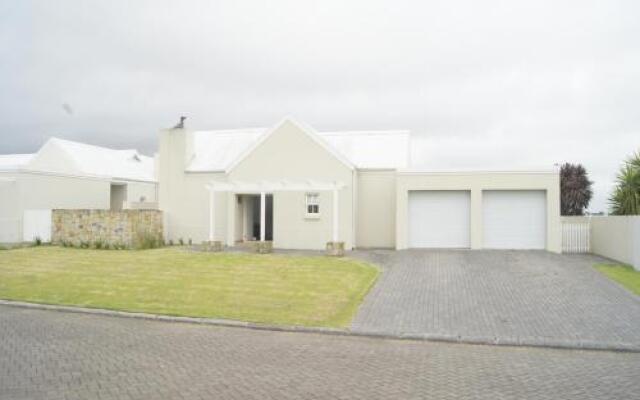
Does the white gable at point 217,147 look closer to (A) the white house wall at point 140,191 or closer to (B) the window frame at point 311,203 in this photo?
(B) the window frame at point 311,203

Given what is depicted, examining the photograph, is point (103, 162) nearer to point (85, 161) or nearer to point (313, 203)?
point (85, 161)

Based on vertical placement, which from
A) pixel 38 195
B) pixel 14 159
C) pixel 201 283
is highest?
pixel 14 159

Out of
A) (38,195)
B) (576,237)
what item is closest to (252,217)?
(38,195)

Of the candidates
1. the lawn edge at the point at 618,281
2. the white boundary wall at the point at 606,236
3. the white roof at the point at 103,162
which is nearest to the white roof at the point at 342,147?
the white boundary wall at the point at 606,236

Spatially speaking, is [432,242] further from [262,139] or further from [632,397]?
[632,397]

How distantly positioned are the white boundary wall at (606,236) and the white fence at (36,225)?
23555 millimetres

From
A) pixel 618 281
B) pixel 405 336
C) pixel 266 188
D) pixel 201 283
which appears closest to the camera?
pixel 405 336

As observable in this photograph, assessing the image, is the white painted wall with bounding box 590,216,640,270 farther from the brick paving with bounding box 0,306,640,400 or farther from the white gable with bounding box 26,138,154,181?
the white gable with bounding box 26,138,154,181

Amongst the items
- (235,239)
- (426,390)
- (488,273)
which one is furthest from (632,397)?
(235,239)

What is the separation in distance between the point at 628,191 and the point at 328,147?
12.9m

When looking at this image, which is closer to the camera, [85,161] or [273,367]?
[273,367]

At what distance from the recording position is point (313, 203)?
24.5 metres

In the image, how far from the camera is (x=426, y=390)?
7.31m

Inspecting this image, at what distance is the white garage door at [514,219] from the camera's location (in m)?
23.0
